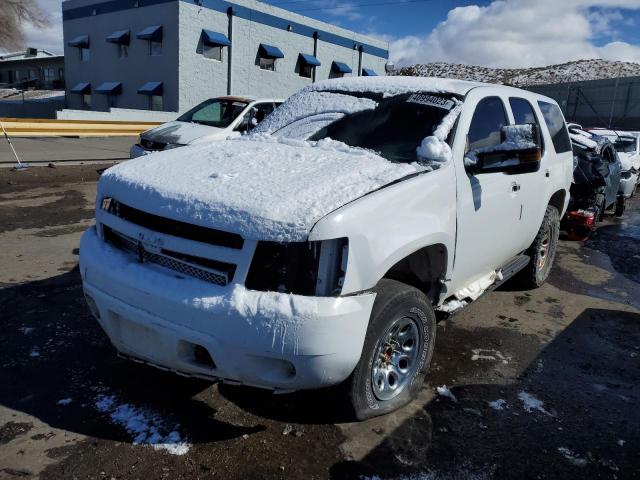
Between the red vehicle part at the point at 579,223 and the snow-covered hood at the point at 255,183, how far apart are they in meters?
5.76

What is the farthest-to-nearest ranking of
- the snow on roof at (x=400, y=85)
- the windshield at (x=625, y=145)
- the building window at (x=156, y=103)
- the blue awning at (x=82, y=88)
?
the blue awning at (x=82, y=88) → the building window at (x=156, y=103) → the windshield at (x=625, y=145) → the snow on roof at (x=400, y=85)

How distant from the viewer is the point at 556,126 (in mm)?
5273

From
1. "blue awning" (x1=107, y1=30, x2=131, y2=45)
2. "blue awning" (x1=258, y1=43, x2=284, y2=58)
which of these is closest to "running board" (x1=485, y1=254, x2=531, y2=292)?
"blue awning" (x1=258, y1=43, x2=284, y2=58)

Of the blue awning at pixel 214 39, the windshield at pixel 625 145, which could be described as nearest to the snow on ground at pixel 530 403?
the windshield at pixel 625 145

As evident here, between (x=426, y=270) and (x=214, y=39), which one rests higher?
(x=214, y=39)

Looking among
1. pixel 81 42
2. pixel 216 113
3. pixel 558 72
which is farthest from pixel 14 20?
pixel 558 72

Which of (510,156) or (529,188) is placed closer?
(510,156)

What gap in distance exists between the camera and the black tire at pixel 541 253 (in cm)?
507

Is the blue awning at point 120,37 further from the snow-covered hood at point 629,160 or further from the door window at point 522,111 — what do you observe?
the door window at point 522,111

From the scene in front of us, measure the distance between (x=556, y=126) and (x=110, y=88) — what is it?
2686cm

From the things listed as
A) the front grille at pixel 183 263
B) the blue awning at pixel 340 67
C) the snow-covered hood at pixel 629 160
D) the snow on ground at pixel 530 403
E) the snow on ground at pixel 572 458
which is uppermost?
the blue awning at pixel 340 67

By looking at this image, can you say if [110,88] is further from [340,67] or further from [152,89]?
[340,67]

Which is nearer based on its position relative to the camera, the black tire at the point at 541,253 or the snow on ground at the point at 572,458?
the snow on ground at the point at 572,458

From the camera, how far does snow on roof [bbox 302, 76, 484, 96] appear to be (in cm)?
379
